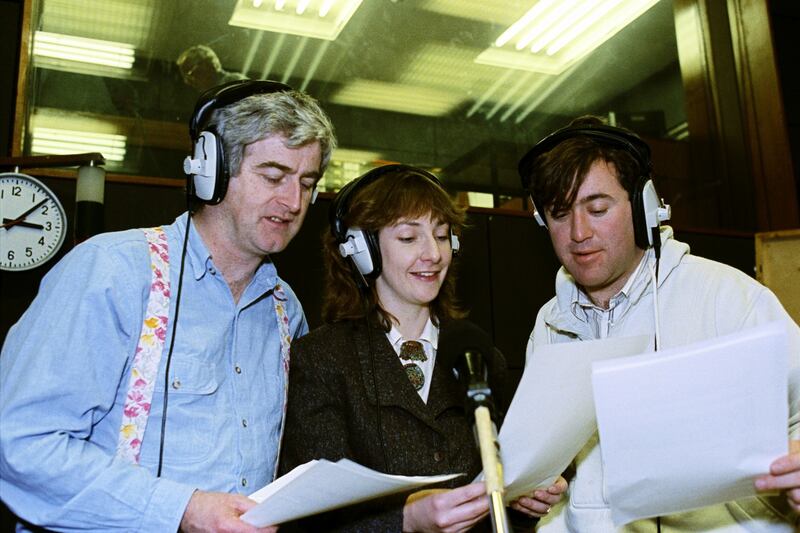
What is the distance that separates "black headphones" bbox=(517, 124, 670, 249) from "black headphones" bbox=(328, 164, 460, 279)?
1.18 ft

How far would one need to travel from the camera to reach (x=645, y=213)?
1.70m

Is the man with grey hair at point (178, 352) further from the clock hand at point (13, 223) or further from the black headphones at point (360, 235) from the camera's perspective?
the clock hand at point (13, 223)

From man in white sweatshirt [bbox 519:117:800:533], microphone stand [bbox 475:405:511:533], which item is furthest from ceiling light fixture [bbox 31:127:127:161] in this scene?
microphone stand [bbox 475:405:511:533]

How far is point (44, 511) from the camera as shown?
132 cm

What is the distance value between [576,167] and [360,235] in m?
0.55

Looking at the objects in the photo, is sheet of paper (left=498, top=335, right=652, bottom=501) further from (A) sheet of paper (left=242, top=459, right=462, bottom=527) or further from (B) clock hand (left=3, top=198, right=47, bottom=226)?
(B) clock hand (left=3, top=198, right=47, bottom=226)

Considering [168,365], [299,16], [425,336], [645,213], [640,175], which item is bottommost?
[168,365]

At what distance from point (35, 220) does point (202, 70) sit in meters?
1.63

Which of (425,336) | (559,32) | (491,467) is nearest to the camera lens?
(491,467)

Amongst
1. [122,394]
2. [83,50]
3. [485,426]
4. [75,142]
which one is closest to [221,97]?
[122,394]

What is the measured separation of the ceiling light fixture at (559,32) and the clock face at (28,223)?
2912 millimetres

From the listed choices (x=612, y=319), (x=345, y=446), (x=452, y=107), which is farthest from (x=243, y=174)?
(x=452, y=107)

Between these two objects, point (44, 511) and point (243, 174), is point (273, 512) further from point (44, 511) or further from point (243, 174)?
point (243, 174)

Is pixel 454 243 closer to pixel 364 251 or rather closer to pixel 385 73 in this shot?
pixel 364 251
